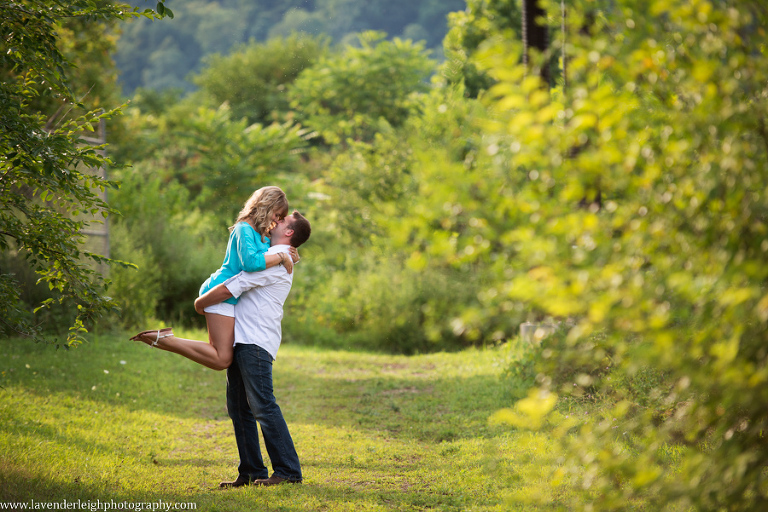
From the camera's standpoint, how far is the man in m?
4.36

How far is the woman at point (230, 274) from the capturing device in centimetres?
439

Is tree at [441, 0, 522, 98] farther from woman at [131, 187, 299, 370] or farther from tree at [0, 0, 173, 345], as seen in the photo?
tree at [0, 0, 173, 345]

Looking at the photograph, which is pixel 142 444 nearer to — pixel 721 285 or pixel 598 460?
pixel 598 460

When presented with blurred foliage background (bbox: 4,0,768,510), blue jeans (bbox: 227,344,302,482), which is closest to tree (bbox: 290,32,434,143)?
blue jeans (bbox: 227,344,302,482)

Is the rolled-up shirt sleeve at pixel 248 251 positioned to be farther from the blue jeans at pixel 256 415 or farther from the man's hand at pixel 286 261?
the blue jeans at pixel 256 415

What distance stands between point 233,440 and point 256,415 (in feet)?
7.21

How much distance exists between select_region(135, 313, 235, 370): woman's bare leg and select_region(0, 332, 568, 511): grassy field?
0.91 metres

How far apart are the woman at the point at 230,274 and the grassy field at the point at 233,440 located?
967 millimetres

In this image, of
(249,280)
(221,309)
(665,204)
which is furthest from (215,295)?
(665,204)

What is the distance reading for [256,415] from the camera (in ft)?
14.2

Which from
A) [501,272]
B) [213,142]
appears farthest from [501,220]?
[213,142]

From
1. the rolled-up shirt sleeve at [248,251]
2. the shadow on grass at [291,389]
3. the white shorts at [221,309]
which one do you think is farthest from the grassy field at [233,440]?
the rolled-up shirt sleeve at [248,251]

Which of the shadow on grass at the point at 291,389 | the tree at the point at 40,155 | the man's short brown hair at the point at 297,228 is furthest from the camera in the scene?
the shadow on grass at the point at 291,389

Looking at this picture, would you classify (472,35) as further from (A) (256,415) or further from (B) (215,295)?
(A) (256,415)
